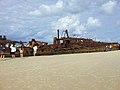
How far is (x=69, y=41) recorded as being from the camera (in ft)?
138

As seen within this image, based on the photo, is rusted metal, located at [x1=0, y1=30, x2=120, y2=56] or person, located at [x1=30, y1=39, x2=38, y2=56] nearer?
person, located at [x1=30, y1=39, x2=38, y2=56]

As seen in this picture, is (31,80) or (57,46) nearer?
(31,80)

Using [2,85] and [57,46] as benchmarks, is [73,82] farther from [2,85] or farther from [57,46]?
[57,46]

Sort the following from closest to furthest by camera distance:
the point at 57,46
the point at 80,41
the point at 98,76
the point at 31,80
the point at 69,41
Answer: the point at 31,80 → the point at 98,76 → the point at 57,46 → the point at 69,41 → the point at 80,41

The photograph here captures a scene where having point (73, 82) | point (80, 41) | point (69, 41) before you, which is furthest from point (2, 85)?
point (80, 41)

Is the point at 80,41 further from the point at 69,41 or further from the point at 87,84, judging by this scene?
the point at 87,84

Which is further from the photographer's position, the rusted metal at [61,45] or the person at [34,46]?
the rusted metal at [61,45]

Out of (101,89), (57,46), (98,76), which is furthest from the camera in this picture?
(57,46)

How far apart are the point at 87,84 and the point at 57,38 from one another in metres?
35.0

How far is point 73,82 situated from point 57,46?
101ft

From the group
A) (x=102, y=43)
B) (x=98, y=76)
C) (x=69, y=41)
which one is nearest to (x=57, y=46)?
(x=69, y=41)

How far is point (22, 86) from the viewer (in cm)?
780

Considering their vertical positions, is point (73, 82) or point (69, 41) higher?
point (69, 41)

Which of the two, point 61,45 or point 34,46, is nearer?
point 34,46
